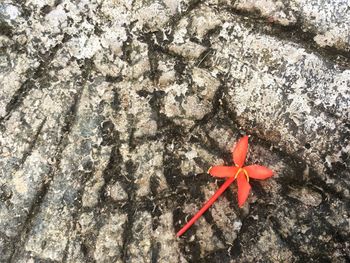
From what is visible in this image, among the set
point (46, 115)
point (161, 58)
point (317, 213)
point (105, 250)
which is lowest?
point (105, 250)

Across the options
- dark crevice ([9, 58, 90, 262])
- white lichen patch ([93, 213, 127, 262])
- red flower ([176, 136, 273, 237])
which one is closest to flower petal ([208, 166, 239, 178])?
red flower ([176, 136, 273, 237])

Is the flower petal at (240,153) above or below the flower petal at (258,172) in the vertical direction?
above

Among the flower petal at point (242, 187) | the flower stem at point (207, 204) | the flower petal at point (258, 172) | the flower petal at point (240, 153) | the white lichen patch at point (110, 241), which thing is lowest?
the white lichen patch at point (110, 241)

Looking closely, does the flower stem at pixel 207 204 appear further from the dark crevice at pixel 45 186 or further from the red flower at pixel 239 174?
the dark crevice at pixel 45 186

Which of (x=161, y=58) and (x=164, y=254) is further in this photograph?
(x=161, y=58)

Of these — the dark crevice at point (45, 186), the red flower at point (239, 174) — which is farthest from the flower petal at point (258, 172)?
the dark crevice at point (45, 186)

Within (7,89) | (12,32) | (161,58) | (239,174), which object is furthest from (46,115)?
(239,174)

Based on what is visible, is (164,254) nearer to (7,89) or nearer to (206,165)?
(206,165)
